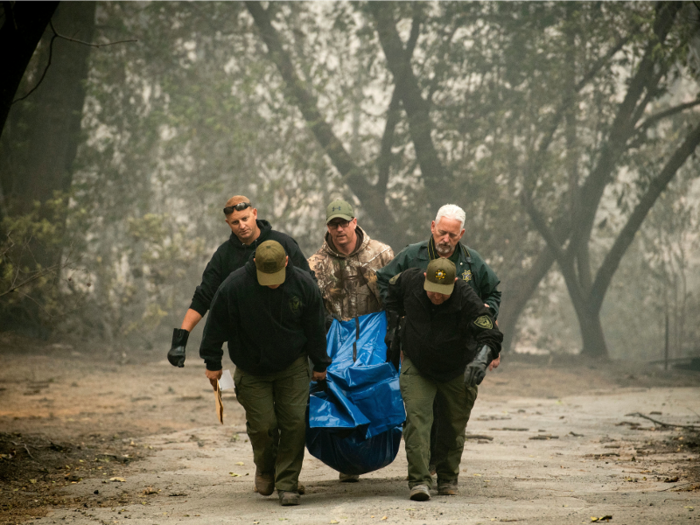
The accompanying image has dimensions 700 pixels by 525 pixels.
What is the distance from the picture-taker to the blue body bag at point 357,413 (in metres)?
5.30

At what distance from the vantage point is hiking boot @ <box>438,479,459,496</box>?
5449mm

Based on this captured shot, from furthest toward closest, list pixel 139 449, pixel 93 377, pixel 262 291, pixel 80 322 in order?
pixel 80 322
pixel 93 377
pixel 139 449
pixel 262 291

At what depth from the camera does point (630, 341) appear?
90.8ft

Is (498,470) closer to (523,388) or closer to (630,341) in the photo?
(523,388)

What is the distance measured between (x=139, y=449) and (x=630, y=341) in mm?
22979

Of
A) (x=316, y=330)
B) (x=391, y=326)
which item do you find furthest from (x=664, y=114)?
(x=316, y=330)

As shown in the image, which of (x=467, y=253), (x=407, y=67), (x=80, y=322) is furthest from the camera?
(x=407, y=67)

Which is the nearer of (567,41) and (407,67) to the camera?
(567,41)

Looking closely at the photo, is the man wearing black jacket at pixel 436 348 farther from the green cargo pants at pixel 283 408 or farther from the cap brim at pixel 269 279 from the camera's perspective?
the cap brim at pixel 269 279

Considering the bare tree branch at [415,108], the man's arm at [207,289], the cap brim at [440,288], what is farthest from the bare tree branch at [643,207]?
the man's arm at [207,289]

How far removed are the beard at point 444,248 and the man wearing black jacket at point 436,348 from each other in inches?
12.2

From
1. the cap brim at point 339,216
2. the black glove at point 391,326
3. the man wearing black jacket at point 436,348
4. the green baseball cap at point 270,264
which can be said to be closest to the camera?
the green baseball cap at point 270,264

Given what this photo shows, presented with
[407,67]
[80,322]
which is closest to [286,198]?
[407,67]

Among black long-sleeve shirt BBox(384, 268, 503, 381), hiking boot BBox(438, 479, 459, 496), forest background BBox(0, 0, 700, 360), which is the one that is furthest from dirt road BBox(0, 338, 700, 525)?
forest background BBox(0, 0, 700, 360)
